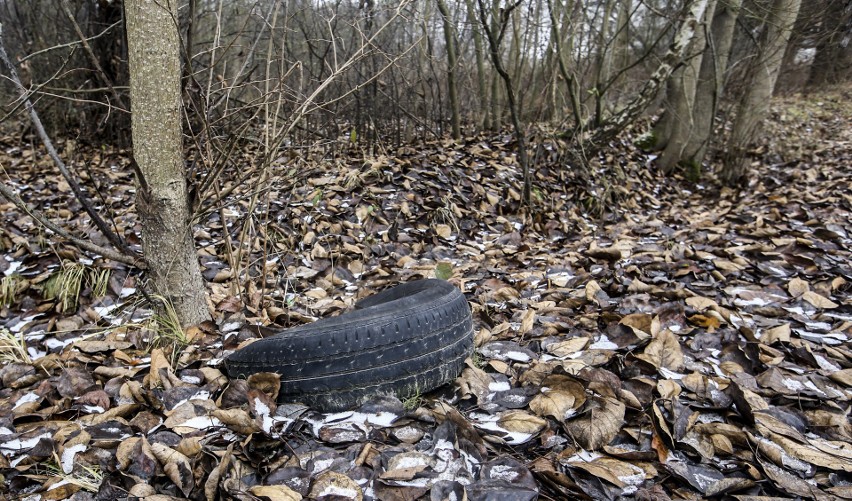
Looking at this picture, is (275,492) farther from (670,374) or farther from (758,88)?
(758,88)

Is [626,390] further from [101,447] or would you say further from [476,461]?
[101,447]

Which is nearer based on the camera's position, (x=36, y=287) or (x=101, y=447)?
(x=101, y=447)

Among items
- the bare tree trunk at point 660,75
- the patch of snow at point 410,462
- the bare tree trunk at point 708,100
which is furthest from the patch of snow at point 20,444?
the bare tree trunk at point 708,100

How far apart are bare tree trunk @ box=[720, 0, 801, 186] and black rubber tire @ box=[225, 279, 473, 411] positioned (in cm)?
648

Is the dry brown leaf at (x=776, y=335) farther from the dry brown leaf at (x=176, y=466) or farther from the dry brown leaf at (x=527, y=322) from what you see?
the dry brown leaf at (x=176, y=466)

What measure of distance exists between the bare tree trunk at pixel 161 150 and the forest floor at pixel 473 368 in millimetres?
227

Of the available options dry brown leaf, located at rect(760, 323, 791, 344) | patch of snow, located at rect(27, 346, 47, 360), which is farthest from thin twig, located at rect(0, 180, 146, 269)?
dry brown leaf, located at rect(760, 323, 791, 344)

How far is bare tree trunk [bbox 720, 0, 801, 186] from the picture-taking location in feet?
23.5

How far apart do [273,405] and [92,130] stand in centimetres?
598

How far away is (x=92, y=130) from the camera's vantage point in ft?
21.4

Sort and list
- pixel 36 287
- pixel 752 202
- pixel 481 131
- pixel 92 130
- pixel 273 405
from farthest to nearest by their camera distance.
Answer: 1. pixel 481 131
2. pixel 92 130
3. pixel 752 202
4. pixel 36 287
5. pixel 273 405

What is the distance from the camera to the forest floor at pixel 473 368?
1702 millimetres

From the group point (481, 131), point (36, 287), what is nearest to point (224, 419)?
point (36, 287)

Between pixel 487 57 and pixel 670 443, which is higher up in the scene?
pixel 487 57
